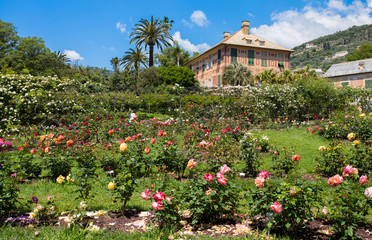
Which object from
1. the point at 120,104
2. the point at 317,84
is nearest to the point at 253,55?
the point at 317,84

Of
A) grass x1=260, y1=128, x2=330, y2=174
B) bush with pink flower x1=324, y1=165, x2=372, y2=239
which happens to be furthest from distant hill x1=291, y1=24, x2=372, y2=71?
bush with pink flower x1=324, y1=165, x2=372, y2=239

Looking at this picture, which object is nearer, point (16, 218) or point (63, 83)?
point (16, 218)

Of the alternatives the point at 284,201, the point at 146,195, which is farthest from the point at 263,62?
the point at 146,195

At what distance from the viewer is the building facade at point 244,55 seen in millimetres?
30473

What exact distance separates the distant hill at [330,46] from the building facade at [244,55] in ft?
190

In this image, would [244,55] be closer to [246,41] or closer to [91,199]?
[246,41]

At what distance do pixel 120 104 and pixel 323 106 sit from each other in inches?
439

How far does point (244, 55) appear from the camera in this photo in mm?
31266

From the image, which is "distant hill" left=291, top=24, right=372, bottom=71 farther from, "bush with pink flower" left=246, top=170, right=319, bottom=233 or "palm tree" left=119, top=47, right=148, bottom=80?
"bush with pink flower" left=246, top=170, right=319, bottom=233

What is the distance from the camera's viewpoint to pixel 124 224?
10.2 ft

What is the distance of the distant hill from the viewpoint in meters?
91.4

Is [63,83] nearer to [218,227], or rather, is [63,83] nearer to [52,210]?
[52,210]

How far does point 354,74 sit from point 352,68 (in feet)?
3.59

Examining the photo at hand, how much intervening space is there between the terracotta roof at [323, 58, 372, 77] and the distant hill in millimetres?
51898
